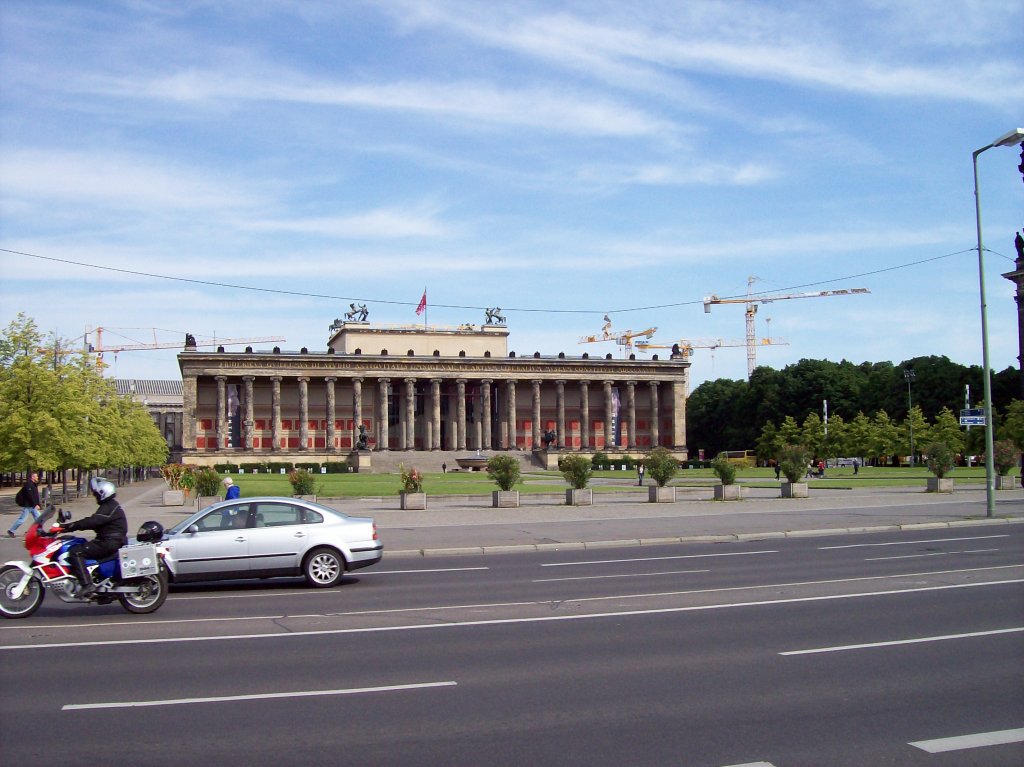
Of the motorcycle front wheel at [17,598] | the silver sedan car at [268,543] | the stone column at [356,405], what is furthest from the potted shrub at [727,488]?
the stone column at [356,405]

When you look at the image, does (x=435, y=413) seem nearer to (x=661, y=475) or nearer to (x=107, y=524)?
(x=661, y=475)

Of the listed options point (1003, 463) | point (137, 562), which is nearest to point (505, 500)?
point (1003, 463)

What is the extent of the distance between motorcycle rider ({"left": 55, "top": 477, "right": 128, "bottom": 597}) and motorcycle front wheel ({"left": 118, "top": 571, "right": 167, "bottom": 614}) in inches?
21.2

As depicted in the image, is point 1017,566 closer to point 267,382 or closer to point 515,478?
point 515,478

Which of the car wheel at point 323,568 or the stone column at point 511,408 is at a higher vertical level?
the stone column at point 511,408

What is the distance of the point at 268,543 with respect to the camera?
17.1 m

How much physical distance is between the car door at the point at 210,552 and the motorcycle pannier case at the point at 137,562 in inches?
103

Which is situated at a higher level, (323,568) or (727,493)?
(323,568)

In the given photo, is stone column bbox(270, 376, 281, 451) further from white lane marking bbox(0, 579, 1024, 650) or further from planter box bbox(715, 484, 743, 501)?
white lane marking bbox(0, 579, 1024, 650)

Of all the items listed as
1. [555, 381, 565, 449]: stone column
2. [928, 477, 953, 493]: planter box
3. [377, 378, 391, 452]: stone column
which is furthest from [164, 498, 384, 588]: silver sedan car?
[555, 381, 565, 449]: stone column

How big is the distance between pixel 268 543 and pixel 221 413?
98588mm

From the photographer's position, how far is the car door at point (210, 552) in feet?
55.2

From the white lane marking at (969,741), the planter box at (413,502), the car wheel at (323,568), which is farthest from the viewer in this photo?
the planter box at (413,502)

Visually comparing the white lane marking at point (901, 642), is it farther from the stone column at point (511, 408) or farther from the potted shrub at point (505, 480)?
the stone column at point (511, 408)
